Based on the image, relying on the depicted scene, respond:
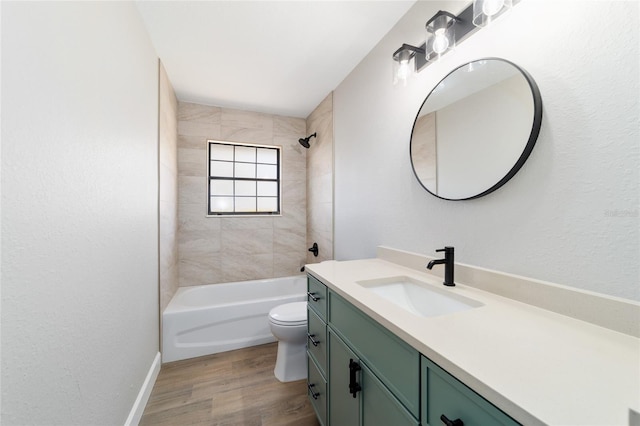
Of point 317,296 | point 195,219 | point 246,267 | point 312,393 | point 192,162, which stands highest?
point 192,162

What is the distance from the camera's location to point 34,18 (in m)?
0.71

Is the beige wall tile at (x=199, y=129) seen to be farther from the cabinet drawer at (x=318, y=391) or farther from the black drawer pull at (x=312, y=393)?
the black drawer pull at (x=312, y=393)

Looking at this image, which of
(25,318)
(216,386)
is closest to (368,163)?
(25,318)

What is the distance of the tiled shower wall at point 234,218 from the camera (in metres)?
2.87

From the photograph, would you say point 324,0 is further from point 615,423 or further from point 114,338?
point 114,338

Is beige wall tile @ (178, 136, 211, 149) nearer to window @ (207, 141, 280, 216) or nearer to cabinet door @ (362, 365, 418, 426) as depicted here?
window @ (207, 141, 280, 216)

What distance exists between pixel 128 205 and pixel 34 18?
0.90 metres

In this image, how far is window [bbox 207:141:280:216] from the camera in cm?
314

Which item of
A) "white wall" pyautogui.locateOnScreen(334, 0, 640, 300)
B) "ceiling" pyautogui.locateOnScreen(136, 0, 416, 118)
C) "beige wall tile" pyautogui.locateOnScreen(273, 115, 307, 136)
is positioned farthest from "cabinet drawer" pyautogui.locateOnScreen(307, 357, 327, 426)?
"beige wall tile" pyautogui.locateOnScreen(273, 115, 307, 136)

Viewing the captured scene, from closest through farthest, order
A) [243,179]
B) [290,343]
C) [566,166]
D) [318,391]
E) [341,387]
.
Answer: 1. [566,166]
2. [341,387]
3. [318,391]
4. [290,343]
5. [243,179]

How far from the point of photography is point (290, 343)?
192 centimetres

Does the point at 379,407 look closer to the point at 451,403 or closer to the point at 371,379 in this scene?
the point at 371,379

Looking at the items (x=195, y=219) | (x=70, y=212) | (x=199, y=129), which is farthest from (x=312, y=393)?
(x=199, y=129)

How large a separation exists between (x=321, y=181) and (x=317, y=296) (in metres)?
1.70
